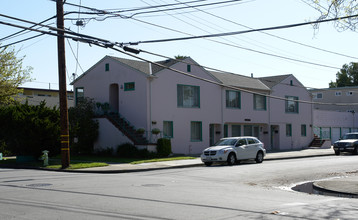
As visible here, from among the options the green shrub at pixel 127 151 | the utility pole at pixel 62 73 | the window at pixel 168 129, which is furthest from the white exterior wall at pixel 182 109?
the utility pole at pixel 62 73

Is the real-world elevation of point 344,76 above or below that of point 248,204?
above

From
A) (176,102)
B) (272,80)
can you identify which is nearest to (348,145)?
(272,80)

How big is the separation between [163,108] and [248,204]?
2152cm

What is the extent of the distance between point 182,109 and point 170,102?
1.27m

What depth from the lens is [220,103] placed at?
36.2 meters

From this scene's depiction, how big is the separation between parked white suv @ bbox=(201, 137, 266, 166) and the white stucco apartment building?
3.78 metres

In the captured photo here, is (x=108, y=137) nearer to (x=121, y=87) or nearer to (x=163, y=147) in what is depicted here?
(x=121, y=87)

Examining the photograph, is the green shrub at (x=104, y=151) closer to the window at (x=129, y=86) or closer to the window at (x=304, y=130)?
the window at (x=129, y=86)

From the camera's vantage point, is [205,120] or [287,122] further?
[287,122]

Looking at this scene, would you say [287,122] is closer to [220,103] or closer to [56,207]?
[220,103]

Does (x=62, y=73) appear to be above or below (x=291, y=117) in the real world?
above

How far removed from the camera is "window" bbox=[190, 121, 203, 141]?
34.1 meters

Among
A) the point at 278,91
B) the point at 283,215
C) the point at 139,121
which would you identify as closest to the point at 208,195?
the point at 283,215

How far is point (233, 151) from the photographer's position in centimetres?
2420
